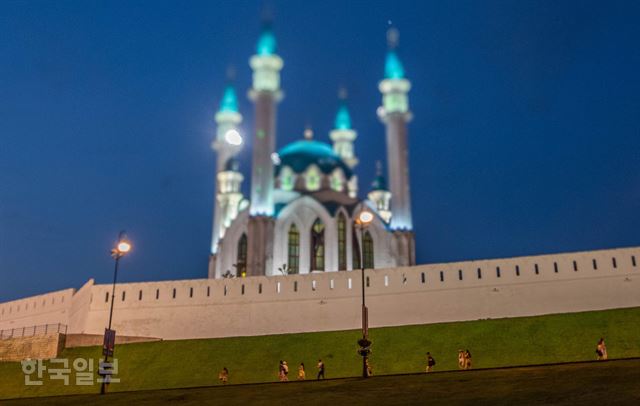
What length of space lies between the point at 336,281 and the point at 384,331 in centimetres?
474

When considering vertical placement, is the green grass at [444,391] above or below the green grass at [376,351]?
below

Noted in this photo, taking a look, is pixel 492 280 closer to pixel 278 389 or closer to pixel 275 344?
pixel 275 344

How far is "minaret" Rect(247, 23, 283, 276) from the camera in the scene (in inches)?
1873

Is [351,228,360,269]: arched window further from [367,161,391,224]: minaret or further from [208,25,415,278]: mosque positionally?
[367,161,391,224]: minaret

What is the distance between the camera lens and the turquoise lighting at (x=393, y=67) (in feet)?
188

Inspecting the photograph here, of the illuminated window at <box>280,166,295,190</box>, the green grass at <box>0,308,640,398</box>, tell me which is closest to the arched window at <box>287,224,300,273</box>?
the illuminated window at <box>280,166,295,190</box>

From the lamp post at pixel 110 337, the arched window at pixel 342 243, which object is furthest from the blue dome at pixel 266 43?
the lamp post at pixel 110 337

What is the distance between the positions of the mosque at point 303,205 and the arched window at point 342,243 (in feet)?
0.24

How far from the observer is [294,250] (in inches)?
1973

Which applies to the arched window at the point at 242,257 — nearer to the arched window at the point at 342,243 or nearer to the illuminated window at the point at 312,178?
the arched window at the point at 342,243

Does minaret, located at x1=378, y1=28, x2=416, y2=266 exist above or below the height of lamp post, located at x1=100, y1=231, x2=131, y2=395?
above

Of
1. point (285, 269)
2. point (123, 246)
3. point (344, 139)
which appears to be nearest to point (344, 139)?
point (344, 139)

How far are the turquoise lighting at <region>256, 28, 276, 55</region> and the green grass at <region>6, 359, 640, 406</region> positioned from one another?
39.2 meters

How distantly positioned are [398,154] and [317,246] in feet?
31.7
